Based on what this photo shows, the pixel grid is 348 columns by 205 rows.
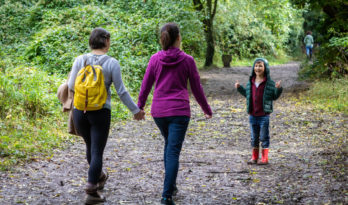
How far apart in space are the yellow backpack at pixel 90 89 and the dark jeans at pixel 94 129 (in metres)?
0.11

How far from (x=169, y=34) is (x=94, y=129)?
1.26 meters

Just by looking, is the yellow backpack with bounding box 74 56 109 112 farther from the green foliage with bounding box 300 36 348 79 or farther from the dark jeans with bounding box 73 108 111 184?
the green foliage with bounding box 300 36 348 79

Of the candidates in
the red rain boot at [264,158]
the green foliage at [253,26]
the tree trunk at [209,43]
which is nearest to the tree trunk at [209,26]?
the tree trunk at [209,43]

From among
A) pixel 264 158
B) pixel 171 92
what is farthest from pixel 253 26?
pixel 171 92

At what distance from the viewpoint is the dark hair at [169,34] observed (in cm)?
454

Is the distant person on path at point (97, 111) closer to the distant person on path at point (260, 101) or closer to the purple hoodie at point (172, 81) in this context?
the purple hoodie at point (172, 81)

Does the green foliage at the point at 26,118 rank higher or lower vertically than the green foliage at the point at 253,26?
lower

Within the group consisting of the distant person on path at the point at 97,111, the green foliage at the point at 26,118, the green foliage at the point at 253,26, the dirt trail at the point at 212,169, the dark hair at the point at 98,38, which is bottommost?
the dirt trail at the point at 212,169

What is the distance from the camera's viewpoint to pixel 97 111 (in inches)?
181

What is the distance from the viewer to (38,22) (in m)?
19.2

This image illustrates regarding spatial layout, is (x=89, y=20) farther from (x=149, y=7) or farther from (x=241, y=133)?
(x=241, y=133)

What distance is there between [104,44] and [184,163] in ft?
9.39

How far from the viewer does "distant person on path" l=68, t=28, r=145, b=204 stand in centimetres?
460

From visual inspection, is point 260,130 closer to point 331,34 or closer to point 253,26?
point 331,34
